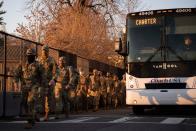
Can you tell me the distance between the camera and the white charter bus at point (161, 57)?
727 inches

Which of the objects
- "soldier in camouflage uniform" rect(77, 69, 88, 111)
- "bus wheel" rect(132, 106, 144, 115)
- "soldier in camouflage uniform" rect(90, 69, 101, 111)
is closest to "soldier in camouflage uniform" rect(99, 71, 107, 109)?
"soldier in camouflage uniform" rect(90, 69, 101, 111)

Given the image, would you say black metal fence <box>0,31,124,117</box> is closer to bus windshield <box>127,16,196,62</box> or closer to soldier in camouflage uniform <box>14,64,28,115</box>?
soldier in camouflage uniform <box>14,64,28,115</box>

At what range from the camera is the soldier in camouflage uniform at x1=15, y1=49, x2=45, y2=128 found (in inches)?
548

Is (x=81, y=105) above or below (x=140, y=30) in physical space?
below

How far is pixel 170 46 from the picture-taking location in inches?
738

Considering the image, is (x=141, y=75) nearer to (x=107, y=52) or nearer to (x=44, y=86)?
(x=44, y=86)

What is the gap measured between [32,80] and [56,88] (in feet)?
13.4

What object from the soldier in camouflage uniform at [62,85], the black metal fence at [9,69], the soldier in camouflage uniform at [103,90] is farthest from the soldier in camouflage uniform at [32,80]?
the soldier in camouflage uniform at [103,90]

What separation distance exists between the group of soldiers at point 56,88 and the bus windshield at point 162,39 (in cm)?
242

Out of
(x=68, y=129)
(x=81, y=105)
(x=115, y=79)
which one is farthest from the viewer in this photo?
(x=115, y=79)

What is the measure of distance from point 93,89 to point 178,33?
756 centimetres

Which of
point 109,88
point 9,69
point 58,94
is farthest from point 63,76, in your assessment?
point 109,88

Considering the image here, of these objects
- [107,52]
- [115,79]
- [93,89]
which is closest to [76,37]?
[107,52]

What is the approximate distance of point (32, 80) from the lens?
1423 cm
